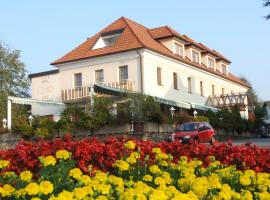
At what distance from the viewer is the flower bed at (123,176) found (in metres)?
5.04

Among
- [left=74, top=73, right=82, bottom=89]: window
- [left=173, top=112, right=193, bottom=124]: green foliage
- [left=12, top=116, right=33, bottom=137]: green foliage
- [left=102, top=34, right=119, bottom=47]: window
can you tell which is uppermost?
[left=102, top=34, right=119, bottom=47]: window

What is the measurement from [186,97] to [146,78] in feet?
26.3

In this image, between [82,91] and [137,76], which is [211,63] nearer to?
[137,76]

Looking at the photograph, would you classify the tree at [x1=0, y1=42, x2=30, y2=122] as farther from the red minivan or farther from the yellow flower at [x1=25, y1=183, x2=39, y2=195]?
the yellow flower at [x1=25, y1=183, x2=39, y2=195]

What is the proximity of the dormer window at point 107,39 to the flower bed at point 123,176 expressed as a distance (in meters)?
33.4

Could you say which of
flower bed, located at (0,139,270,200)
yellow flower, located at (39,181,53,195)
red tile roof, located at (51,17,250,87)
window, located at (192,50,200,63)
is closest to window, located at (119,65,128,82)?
red tile roof, located at (51,17,250,87)

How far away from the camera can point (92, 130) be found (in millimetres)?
31516

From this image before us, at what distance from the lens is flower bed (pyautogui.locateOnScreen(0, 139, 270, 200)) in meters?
5.04

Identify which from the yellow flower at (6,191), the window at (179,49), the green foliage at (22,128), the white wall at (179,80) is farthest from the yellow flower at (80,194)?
the window at (179,49)

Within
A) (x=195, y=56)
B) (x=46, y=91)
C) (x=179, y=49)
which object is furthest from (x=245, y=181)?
(x=195, y=56)

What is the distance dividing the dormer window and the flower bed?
110ft

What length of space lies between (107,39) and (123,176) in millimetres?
36604

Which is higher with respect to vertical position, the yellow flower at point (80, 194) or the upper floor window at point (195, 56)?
the upper floor window at point (195, 56)

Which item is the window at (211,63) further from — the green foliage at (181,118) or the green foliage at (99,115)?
the green foliage at (99,115)
